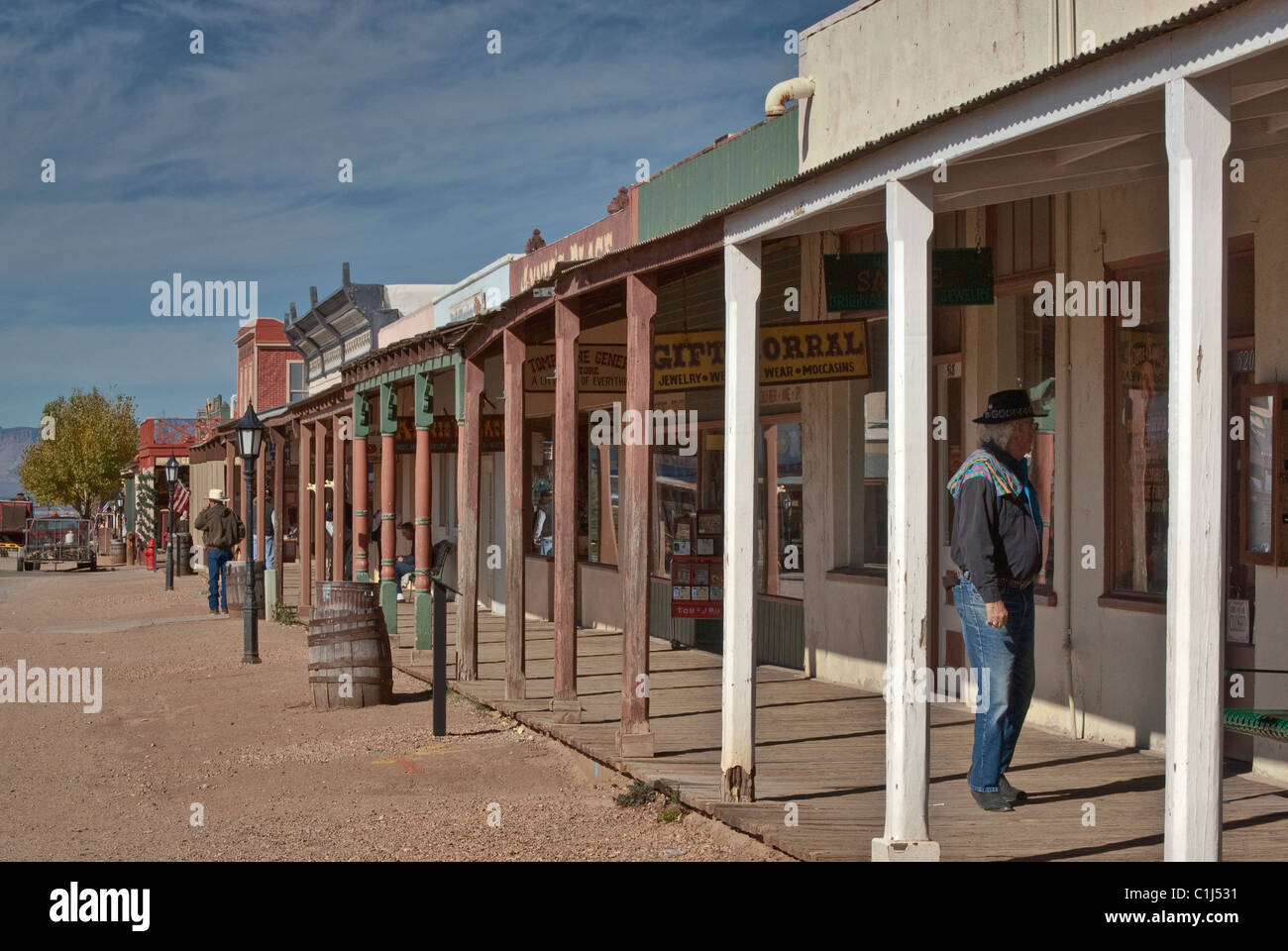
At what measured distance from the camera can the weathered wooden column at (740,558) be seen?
7148mm

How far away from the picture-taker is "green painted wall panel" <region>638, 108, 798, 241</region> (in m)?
13.5

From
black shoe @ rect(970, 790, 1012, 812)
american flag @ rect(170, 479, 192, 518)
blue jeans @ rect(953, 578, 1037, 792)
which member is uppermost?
american flag @ rect(170, 479, 192, 518)

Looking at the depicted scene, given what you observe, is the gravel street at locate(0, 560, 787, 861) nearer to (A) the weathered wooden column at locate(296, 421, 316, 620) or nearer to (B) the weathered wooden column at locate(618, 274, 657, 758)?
(B) the weathered wooden column at locate(618, 274, 657, 758)

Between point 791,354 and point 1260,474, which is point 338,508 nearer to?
point 791,354

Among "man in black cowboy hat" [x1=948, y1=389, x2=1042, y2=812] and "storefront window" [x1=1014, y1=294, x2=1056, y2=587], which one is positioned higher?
"storefront window" [x1=1014, y1=294, x2=1056, y2=587]

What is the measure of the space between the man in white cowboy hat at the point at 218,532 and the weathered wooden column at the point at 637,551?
13.7m

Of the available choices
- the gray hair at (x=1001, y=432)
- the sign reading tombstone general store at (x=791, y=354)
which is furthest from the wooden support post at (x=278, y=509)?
the gray hair at (x=1001, y=432)

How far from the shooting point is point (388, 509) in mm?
17328

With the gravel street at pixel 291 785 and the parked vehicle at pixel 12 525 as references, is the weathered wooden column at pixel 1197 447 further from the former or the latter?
the parked vehicle at pixel 12 525

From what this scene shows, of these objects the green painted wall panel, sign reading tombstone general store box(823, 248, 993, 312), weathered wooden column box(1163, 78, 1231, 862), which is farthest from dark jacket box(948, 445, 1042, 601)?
the green painted wall panel

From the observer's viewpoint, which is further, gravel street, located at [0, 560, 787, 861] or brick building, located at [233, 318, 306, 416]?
brick building, located at [233, 318, 306, 416]

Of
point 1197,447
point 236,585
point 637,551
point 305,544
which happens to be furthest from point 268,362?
point 1197,447

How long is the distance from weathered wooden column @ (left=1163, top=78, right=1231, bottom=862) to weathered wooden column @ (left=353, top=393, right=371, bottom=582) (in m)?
12.9
